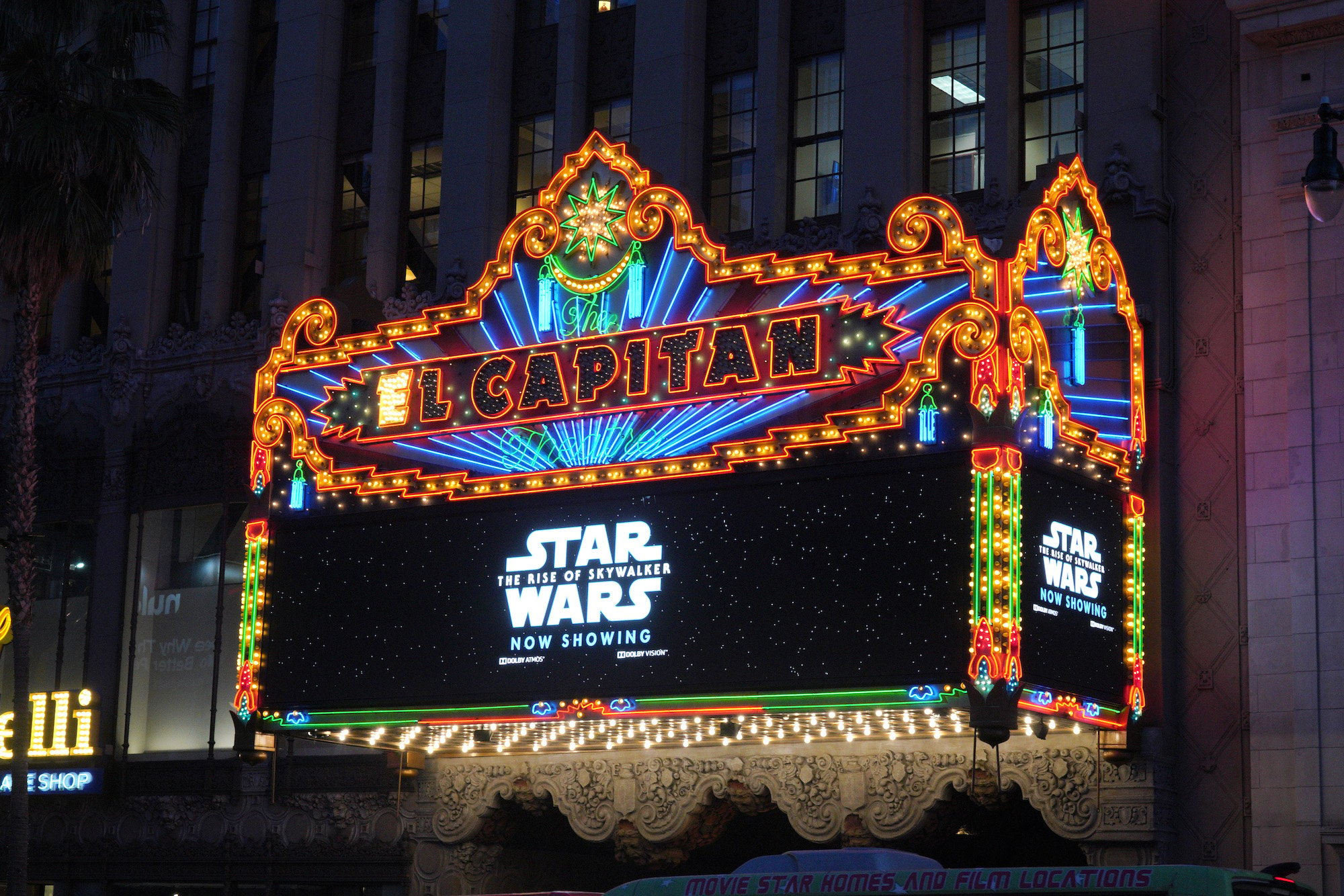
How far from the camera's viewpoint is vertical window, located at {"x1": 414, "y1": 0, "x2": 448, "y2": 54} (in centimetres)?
3038

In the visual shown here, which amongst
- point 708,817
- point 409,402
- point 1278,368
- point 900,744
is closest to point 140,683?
point 409,402

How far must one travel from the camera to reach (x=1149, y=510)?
74.4 ft

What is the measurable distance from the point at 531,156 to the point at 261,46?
20.7 ft

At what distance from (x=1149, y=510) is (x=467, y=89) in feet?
41.5

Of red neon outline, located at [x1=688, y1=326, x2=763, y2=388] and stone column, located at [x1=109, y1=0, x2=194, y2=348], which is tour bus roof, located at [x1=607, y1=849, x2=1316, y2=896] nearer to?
red neon outline, located at [x1=688, y1=326, x2=763, y2=388]

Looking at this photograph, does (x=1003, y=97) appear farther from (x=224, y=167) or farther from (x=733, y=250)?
(x=224, y=167)

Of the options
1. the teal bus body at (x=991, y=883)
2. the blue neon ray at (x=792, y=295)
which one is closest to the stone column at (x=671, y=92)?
the blue neon ray at (x=792, y=295)

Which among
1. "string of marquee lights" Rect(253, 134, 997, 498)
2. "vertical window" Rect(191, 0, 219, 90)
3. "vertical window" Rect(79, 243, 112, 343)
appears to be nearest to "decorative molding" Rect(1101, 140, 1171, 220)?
"string of marquee lights" Rect(253, 134, 997, 498)

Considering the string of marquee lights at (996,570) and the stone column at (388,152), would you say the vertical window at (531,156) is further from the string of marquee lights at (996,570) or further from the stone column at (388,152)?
the string of marquee lights at (996,570)

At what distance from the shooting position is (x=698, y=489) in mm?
22312

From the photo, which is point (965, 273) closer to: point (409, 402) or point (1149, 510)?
point (1149, 510)

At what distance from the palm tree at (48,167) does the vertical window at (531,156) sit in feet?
16.8

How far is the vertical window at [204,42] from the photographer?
3272cm

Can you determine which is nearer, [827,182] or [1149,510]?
[1149,510]
